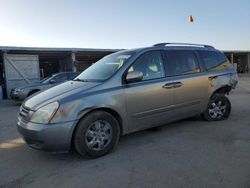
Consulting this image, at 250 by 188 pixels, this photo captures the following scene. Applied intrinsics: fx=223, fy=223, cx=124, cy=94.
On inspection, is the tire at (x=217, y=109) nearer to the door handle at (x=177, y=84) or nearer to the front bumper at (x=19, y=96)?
the door handle at (x=177, y=84)

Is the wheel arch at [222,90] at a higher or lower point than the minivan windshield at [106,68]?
lower

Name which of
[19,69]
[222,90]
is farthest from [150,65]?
[19,69]

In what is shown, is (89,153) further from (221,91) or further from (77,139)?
(221,91)

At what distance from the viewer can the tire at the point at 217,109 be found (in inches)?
203

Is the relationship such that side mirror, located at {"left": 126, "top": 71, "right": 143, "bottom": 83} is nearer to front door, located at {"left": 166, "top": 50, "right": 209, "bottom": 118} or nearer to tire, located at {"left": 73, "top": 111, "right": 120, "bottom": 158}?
tire, located at {"left": 73, "top": 111, "right": 120, "bottom": 158}

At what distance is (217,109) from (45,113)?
3.95 meters

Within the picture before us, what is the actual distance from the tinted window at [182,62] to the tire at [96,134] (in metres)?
1.68

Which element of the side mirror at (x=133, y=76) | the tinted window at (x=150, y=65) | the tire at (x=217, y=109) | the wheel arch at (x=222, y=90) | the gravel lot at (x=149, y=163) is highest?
the tinted window at (x=150, y=65)

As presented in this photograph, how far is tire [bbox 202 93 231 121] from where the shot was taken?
517 cm

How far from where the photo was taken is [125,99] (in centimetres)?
370

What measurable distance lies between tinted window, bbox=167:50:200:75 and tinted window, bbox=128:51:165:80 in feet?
0.85

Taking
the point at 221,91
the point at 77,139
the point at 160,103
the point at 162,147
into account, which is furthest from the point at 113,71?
the point at 221,91

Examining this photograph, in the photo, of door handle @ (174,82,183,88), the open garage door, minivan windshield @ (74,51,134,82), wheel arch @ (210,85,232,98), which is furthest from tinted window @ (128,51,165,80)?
the open garage door

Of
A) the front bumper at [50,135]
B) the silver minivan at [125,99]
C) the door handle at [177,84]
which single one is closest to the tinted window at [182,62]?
the silver minivan at [125,99]
